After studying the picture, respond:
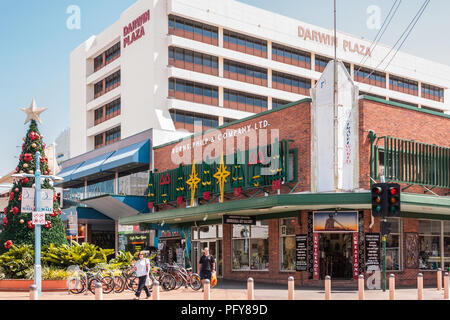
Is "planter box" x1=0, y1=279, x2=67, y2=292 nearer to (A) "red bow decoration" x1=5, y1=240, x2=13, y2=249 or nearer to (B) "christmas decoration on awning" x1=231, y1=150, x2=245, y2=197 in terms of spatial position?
(A) "red bow decoration" x1=5, y1=240, x2=13, y2=249

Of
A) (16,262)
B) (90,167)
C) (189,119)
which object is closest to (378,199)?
(16,262)

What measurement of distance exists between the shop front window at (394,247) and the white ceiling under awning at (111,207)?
1809cm

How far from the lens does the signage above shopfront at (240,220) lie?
95.8 feet

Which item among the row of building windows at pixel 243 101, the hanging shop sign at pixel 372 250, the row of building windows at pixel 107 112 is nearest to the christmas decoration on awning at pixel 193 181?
the hanging shop sign at pixel 372 250

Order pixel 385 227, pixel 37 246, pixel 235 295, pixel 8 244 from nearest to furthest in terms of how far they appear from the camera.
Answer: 1. pixel 385 227
2. pixel 235 295
3. pixel 37 246
4. pixel 8 244

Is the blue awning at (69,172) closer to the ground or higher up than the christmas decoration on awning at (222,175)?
higher up

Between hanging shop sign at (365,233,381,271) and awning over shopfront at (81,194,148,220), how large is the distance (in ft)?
58.4

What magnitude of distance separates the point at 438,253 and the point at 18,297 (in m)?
19.5

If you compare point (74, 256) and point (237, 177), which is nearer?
point (74, 256)

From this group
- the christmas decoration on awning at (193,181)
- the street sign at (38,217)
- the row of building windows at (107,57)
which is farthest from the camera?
the row of building windows at (107,57)

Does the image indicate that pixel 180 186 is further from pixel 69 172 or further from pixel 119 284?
pixel 69 172

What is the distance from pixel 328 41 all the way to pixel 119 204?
108 feet

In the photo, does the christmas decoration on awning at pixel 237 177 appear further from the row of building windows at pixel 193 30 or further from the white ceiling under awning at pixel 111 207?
the row of building windows at pixel 193 30

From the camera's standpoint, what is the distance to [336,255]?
27000mm
